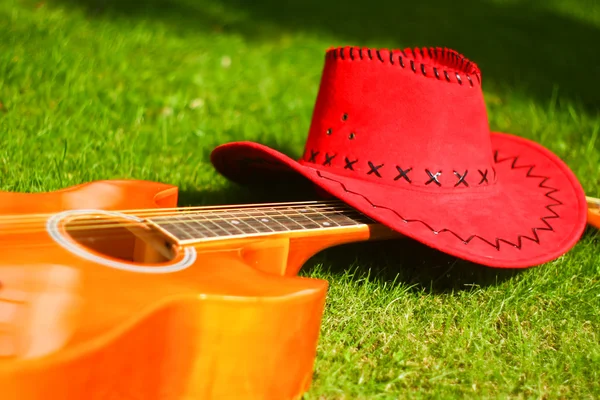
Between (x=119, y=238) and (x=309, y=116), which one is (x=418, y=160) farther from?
(x=309, y=116)

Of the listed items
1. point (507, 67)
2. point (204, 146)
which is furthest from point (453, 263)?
point (507, 67)

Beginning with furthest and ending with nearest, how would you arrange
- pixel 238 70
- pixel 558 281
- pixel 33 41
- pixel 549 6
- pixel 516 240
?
pixel 549 6 → pixel 238 70 → pixel 33 41 → pixel 558 281 → pixel 516 240

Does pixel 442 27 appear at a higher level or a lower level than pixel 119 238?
higher

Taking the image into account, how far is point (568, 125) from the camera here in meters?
3.21

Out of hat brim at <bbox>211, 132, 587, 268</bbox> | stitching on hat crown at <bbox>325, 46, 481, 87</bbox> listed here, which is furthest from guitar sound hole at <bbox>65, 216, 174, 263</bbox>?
stitching on hat crown at <bbox>325, 46, 481, 87</bbox>

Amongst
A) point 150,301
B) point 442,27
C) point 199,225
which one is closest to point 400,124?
point 199,225

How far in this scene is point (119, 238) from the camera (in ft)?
4.88

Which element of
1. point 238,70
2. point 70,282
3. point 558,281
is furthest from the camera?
→ point 238,70

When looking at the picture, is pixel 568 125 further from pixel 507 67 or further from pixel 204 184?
pixel 204 184

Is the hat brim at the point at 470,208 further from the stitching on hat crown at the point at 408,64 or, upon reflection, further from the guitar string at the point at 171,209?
the stitching on hat crown at the point at 408,64

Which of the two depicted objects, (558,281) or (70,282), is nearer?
(70,282)

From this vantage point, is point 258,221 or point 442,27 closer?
point 258,221

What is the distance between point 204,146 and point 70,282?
1.62 m

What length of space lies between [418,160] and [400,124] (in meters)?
0.11
